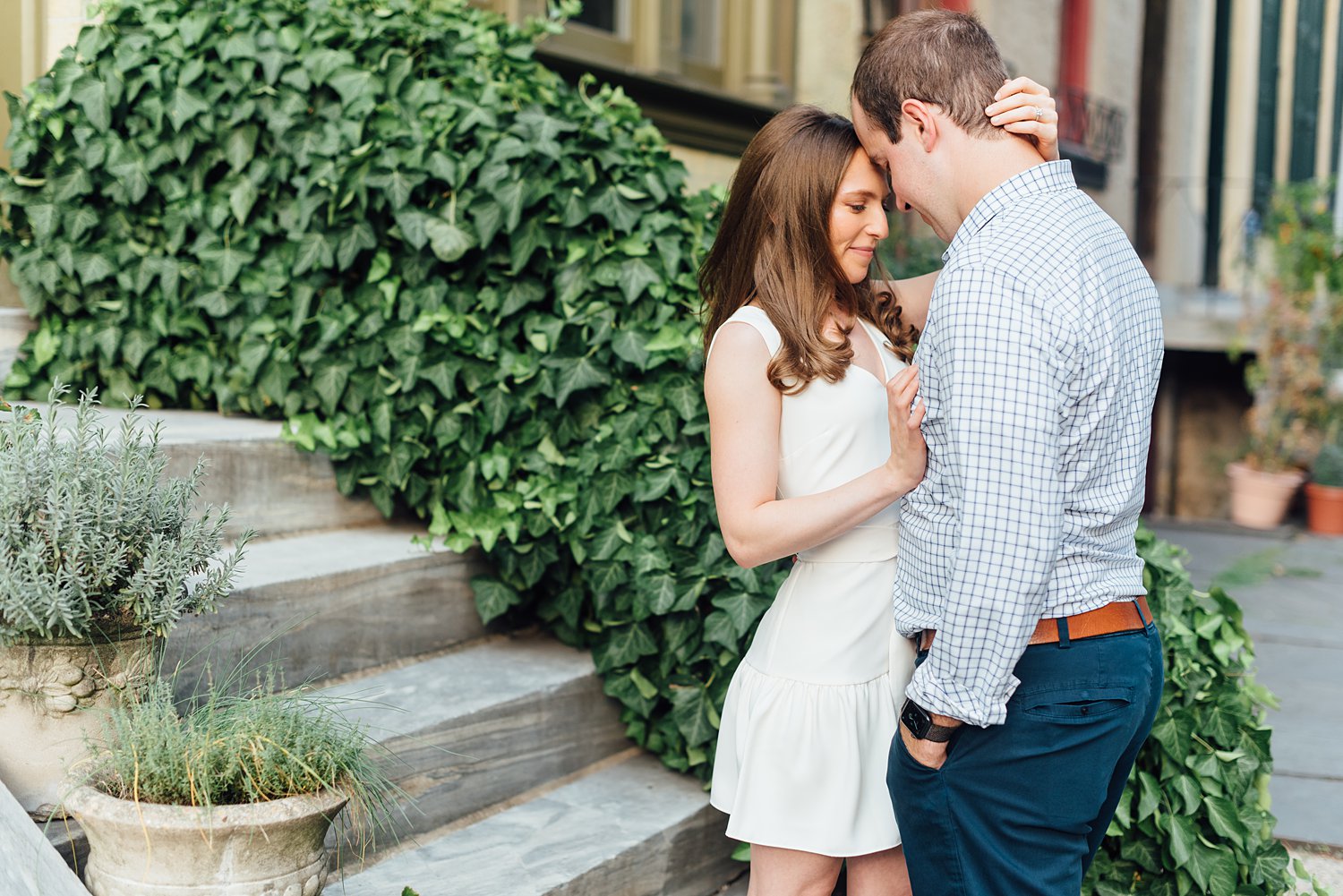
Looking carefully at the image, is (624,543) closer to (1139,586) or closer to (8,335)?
(1139,586)

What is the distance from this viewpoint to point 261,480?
3.62m

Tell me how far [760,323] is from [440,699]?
1.48 m

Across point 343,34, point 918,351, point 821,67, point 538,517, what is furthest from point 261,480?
point 821,67

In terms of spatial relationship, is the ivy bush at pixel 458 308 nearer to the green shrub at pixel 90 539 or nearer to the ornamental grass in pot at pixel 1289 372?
the green shrub at pixel 90 539

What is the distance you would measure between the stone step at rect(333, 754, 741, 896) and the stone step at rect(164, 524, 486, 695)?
560mm

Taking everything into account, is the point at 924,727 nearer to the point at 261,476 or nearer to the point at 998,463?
the point at 998,463

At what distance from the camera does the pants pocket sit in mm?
1823

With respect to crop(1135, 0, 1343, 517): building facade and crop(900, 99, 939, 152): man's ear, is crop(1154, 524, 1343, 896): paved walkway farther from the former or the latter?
crop(900, 99, 939, 152): man's ear

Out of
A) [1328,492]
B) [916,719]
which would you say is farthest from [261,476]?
[1328,492]

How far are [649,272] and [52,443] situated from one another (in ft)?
5.62

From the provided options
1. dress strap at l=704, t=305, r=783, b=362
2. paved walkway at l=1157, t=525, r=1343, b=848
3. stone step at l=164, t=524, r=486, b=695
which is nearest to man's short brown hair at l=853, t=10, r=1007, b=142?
dress strap at l=704, t=305, r=783, b=362

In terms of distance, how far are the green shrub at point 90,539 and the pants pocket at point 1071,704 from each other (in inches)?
55.2

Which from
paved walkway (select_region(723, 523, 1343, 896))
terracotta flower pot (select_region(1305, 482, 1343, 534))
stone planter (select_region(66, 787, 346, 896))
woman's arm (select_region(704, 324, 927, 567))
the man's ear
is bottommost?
paved walkway (select_region(723, 523, 1343, 896))

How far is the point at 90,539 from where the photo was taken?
2.12 m
